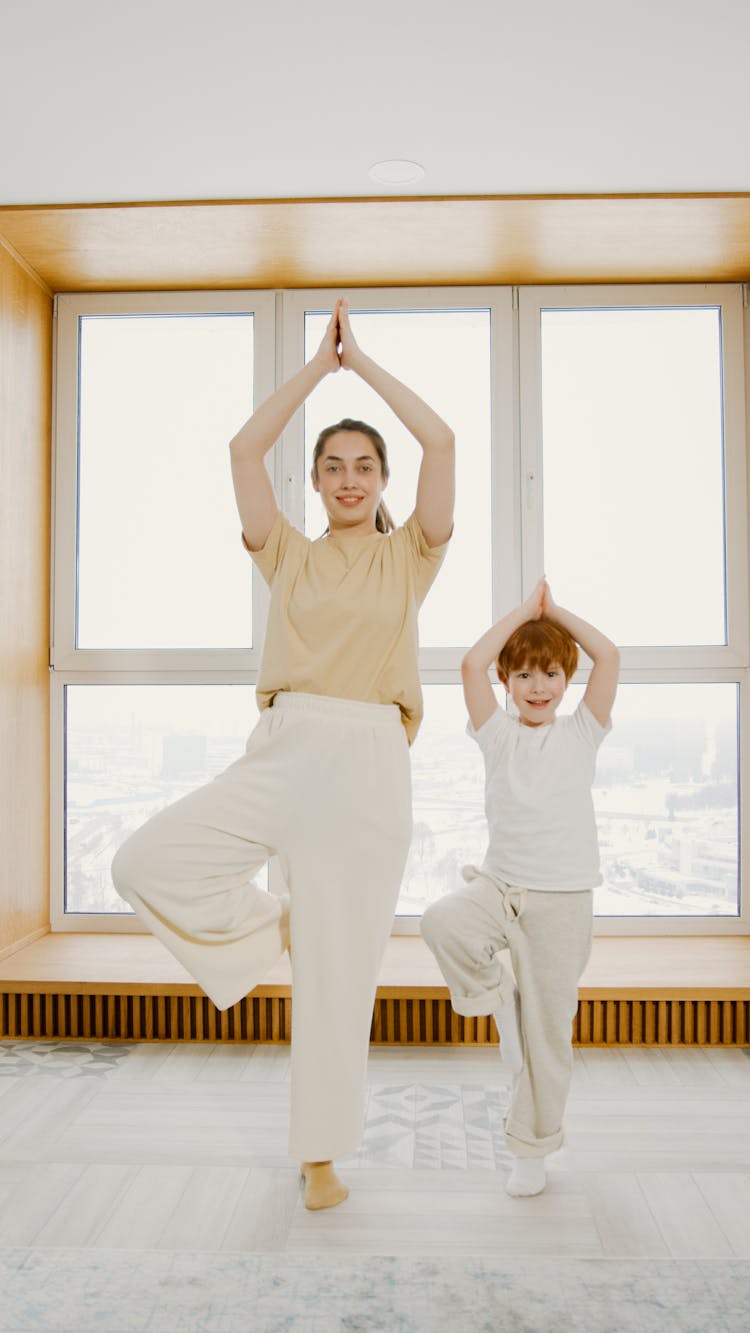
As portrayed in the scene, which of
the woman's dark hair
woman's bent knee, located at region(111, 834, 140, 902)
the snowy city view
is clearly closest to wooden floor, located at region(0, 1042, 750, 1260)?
woman's bent knee, located at region(111, 834, 140, 902)

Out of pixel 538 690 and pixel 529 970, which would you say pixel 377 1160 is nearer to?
pixel 529 970

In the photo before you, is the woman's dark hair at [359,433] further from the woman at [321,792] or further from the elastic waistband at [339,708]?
the elastic waistband at [339,708]

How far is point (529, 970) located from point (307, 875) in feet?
1.59

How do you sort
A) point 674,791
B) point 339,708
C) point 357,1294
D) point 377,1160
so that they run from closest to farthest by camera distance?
point 357,1294 < point 339,708 < point 377,1160 < point 674,791

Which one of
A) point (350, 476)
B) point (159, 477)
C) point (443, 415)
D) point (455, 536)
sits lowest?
point (350, 476)

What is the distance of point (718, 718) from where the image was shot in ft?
11.4

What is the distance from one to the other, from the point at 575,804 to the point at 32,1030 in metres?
1.73

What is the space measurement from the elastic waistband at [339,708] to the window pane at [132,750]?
1536 mm

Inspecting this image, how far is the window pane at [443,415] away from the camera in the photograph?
3.52 metres

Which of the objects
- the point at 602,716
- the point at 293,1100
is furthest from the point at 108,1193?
the point at 602,716

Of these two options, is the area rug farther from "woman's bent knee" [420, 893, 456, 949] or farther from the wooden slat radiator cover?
the wooden slat radiator cover

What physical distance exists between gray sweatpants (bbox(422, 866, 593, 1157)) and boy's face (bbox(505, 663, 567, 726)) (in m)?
0.37

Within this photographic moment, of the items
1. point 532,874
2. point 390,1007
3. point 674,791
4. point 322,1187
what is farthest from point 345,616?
point 674,791

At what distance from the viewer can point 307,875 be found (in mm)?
1967
